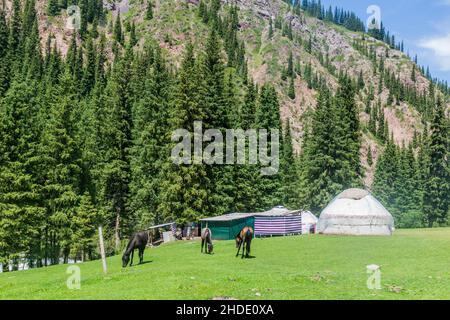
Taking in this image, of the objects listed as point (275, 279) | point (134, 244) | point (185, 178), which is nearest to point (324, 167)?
point (185, 178)

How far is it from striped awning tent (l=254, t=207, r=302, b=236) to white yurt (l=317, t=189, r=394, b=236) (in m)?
2.86

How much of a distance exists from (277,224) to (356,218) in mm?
7216

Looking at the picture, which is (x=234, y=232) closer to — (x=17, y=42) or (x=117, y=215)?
(x=117, y=215)

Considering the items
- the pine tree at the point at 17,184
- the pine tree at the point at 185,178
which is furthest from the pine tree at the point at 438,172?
the pine tree at the point at 17,184

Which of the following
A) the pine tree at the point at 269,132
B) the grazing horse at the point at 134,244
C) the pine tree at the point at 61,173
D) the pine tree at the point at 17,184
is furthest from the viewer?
the pine tree at the point at 269,132

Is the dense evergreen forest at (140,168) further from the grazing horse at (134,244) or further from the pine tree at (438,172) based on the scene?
the grazing horse at (134,244)

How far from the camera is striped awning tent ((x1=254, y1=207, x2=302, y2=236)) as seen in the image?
39062mm

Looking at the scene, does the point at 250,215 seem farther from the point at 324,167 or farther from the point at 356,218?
the point at 324,167

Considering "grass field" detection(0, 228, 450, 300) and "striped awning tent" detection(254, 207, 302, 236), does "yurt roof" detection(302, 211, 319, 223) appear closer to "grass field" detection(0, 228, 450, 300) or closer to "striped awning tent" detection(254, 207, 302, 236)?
"striped awning tent" detection(254, 207, 302, 236)

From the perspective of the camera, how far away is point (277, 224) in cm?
4003

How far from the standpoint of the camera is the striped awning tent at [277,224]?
128ft

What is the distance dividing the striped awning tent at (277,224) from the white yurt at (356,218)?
2.86 metres
